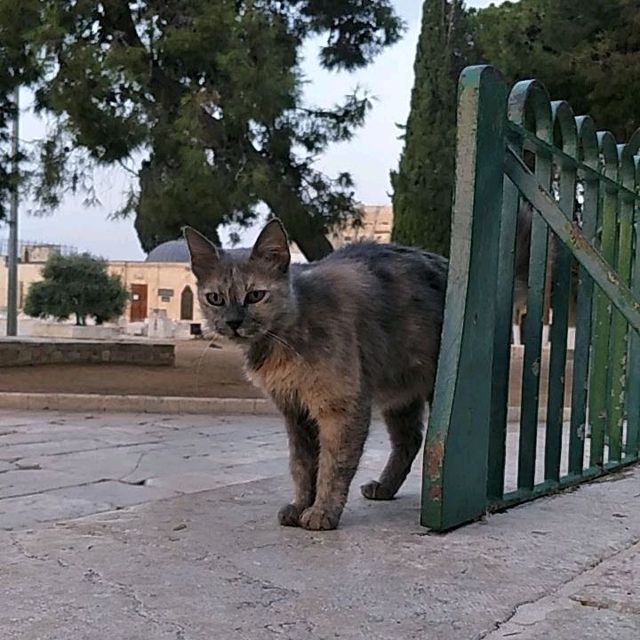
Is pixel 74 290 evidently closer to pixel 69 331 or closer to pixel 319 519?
pixel 69 331

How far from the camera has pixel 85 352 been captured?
11180 mm

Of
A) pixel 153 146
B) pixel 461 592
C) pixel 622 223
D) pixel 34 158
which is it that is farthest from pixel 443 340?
pixel 34 158

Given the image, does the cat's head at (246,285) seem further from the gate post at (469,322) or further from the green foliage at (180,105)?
the green foliage at (180,105)

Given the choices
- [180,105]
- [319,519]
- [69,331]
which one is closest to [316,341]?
[319,519]

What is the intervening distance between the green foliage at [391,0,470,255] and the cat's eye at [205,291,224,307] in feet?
35.1

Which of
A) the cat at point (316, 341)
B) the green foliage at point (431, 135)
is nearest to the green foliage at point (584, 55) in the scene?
the green foliage at point (431, 135)

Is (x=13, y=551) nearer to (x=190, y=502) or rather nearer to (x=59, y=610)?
(x=59, y=610)

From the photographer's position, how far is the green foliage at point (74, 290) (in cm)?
2375

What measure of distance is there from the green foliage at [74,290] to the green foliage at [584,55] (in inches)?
583

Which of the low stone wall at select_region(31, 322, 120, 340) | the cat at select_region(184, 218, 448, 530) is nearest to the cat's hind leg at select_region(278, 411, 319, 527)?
the cat at select_region(184, 218, 448, 530)

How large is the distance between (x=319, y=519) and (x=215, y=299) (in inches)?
27.3

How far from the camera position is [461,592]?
189cm

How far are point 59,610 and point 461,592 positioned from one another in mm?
830

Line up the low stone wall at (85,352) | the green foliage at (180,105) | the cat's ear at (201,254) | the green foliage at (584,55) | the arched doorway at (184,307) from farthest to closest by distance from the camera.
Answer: the arched doorway at (184,307), the low stone wall at (85,352), the green foliage at (584,55), the green foliage at (180,105), the cat's ear at (201,254)
